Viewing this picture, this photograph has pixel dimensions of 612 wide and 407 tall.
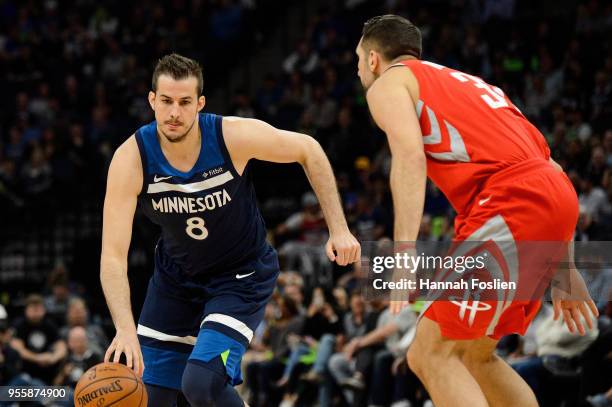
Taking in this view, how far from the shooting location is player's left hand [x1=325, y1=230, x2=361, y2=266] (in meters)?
5.15

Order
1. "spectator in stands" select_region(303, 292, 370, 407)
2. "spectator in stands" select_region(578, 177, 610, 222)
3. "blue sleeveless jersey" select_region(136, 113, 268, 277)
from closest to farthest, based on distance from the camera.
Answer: "blue sleeveless jersey" select_region(136, 113, 268, 277), "spectator in stands" select_region(303, 292, 370, 407), "spectator in stands" select_region(578, 177, 610, 222)

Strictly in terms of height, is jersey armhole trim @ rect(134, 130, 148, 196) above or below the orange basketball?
above

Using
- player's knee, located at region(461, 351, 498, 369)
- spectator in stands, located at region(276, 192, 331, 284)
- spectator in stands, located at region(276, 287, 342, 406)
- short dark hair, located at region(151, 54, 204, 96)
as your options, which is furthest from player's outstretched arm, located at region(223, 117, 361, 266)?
spectator in stands, located at region(276, 192, 331, 284)

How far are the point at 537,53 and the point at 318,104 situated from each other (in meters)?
3.73

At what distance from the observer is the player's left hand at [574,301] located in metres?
5.23

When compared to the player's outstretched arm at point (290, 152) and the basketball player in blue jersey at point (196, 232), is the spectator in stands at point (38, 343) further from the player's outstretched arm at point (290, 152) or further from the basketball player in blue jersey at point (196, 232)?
the player's outstretched arm at point (290, 152)

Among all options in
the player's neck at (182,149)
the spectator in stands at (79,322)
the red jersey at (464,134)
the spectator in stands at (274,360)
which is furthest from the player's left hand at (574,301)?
the spectator in stands at (79,322)

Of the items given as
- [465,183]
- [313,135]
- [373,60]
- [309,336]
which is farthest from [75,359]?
[465,183]

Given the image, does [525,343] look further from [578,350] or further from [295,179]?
[295,179]

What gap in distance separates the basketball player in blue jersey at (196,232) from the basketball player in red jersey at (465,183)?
61 cm

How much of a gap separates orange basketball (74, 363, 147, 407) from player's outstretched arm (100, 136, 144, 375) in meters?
0.09

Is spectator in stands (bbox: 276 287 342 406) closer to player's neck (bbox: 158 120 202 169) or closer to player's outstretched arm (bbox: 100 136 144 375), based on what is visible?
player's neck (bbox: 158 120 202 169)

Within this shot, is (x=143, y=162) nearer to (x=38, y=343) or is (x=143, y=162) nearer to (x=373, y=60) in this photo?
(x=373, y=60)

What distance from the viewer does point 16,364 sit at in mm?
11164
